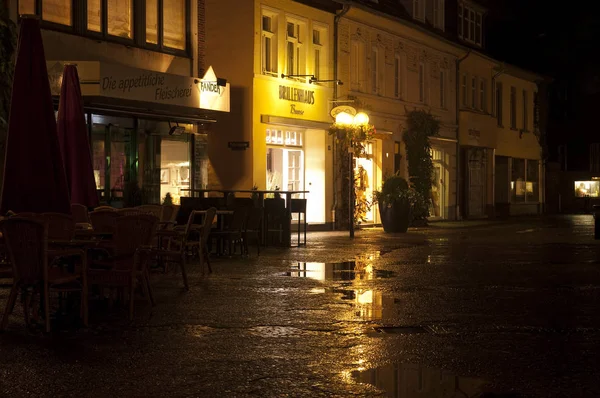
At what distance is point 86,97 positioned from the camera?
20875mm

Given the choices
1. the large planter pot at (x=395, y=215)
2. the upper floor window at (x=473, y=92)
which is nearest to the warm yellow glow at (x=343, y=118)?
the large planter pot at (x=395, y=215)

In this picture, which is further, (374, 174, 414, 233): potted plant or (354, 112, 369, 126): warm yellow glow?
(374, 174, 414, 233): potted plant

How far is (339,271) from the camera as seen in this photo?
15.9 m

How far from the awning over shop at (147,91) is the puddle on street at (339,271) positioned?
6.41 metres

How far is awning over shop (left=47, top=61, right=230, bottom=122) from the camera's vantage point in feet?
68.0

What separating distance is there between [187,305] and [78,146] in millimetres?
3342

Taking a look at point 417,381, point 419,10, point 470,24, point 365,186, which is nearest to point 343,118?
point 365,186

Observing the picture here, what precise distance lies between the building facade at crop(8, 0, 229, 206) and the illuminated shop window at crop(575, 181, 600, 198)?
37.6 m

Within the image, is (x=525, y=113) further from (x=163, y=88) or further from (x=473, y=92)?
(x=163, y=88)

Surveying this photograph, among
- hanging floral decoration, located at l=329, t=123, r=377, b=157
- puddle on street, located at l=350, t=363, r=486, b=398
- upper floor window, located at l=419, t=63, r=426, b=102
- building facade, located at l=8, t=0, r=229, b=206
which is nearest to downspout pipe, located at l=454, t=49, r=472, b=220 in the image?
upper floor window, located at l=419, t=63, r=426, b=102

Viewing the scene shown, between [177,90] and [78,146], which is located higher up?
[177,90]

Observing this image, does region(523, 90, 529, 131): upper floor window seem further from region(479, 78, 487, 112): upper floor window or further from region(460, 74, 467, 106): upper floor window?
region(460, 74, 467, 106): upper floor window

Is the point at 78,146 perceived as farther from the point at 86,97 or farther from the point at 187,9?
the point at 187,9

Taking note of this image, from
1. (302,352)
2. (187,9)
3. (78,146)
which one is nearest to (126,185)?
(187,9)
